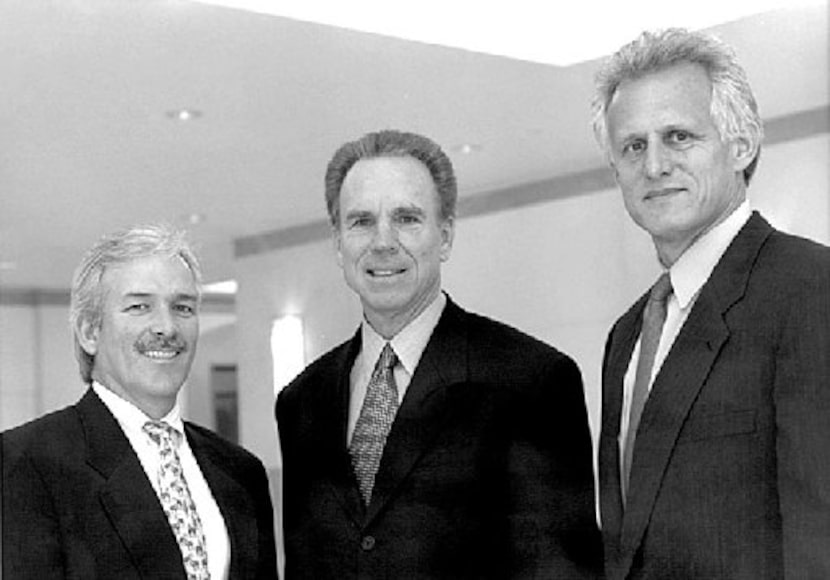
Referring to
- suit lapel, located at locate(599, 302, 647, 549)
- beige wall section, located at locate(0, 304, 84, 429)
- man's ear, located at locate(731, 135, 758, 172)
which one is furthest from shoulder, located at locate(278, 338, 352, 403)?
man's ear, located at locate(731, 135, 758, 172)

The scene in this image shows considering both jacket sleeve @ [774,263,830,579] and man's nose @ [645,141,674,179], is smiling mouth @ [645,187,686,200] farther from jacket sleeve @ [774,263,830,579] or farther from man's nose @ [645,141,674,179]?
jacket sleeve @ [774,263,830,579]

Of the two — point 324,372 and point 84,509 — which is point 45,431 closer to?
point 84,509

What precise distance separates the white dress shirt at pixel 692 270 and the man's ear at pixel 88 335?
0.99 metres

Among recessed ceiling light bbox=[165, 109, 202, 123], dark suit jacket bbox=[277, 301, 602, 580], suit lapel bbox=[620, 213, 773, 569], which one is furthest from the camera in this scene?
recessed ceiling light bbox=[165, 109, 202, 123]

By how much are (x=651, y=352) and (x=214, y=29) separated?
10.5ft

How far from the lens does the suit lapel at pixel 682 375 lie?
2.15 meters

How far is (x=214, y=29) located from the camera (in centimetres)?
514

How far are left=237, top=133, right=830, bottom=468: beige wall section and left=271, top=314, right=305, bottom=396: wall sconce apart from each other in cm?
6

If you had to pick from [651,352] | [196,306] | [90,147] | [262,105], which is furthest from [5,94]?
[651,352]

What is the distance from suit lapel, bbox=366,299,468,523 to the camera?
Result: 2.53m

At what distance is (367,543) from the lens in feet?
8.24

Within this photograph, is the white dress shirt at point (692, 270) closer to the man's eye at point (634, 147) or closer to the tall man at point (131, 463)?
the man's eye at point (634, 147)

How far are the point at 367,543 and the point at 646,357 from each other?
1.94 ft

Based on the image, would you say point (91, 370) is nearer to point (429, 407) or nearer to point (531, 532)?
point (429, 407)
